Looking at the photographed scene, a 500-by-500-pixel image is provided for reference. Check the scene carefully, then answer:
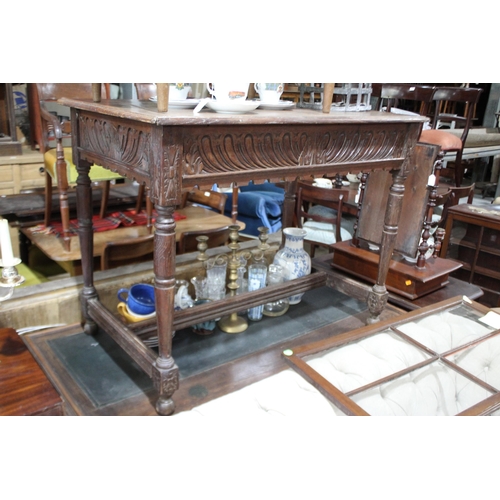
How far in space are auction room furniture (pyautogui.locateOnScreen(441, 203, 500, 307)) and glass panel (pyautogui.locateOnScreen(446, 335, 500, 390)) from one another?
1.16 m

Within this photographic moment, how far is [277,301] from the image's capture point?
2396 millimetres

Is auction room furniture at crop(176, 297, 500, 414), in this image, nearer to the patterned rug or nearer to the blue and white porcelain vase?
the blue and white porcelain vase

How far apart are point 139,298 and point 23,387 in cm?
92

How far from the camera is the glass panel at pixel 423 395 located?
1533 mm

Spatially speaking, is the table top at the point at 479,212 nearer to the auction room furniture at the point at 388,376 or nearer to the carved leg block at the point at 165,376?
the auction room furniture at the point at 388,376

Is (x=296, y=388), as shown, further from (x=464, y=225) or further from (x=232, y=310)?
(x=464, y=225)

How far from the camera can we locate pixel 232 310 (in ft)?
7.02

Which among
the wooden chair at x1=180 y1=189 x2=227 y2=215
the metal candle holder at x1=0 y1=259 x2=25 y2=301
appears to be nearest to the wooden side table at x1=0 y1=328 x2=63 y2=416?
the metal candle holder at x1=0 y1=259 x2=25 y2=301

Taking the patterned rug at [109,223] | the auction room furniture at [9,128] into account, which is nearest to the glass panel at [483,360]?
the patterned rug at [109,223]

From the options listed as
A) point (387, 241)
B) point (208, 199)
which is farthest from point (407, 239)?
point (208, 199)

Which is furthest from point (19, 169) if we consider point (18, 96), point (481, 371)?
point (481, 371)

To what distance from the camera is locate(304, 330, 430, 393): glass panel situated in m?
1.60

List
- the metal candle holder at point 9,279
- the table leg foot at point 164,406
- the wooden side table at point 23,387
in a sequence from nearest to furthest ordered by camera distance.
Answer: the wooden side table at point 23,387 < the metal candle holder at point 9,279 < the table leg foot at point 164,406

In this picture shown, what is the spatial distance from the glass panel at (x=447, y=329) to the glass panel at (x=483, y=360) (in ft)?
0.16
